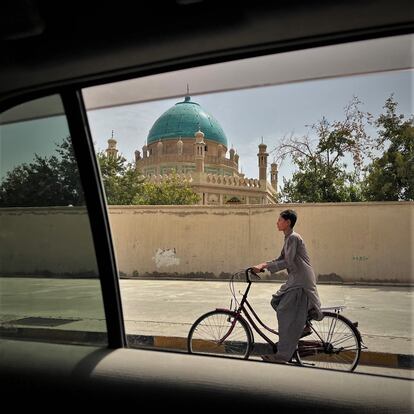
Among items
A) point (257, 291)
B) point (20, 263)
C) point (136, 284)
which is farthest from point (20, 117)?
point (136, 284)

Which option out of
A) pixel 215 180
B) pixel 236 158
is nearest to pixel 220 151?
pixel 236 158

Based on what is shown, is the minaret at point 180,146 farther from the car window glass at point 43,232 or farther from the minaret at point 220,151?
the car window glass at point 43,232

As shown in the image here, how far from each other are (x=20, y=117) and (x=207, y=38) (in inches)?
37.9

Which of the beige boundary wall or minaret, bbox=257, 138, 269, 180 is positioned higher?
minaret, bbox=257, 138, 269, 180

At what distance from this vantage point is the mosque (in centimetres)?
2752

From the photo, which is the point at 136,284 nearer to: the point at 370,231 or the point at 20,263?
the point at 370,231

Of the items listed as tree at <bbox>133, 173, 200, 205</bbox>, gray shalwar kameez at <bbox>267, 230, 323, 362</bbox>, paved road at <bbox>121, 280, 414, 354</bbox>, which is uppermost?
tree at <bbox>133, 173, 200, 205</bbox>

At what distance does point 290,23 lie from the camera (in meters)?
1.72

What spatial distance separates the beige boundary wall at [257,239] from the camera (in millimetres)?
14383

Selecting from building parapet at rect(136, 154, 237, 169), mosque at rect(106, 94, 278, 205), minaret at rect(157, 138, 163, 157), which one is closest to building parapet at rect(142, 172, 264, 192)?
mosque at rect(106, 94, 278, 205)

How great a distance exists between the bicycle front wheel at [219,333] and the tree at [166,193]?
675 inches

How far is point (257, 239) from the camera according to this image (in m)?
15.5

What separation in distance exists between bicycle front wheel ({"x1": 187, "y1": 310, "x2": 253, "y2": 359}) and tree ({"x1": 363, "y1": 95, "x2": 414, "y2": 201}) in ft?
35.1

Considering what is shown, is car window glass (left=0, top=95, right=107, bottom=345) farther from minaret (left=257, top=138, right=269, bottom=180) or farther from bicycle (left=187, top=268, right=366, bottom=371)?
minaret (left=257, top=138, right=269, bottom=180)
